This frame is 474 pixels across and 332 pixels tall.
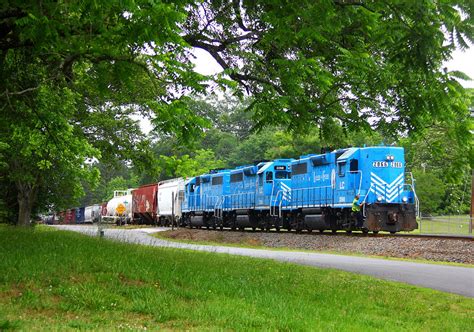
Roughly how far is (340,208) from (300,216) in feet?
11.8

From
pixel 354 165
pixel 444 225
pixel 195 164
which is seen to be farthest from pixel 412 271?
pixel 444 225

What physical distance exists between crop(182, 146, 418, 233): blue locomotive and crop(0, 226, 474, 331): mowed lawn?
13.3 meters

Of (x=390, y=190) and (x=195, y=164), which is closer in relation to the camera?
(x=390, y=190)

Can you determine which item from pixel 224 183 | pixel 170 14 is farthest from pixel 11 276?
pixel 224 183

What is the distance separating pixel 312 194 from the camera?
28297 millimetres

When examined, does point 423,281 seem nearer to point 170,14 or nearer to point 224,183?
point 170,14

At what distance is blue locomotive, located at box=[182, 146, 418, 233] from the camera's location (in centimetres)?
2462

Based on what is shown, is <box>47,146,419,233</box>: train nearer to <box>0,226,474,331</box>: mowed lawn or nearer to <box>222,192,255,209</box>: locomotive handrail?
<box>222,192,255,209</box>: locomotive handrail

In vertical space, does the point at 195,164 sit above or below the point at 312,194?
above

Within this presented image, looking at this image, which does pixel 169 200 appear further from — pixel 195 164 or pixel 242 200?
pixel 195 164

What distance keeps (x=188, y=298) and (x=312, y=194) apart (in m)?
20.6

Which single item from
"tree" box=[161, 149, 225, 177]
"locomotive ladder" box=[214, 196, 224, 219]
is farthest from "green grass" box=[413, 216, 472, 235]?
"tree" box=[161, 149, 225, 177]

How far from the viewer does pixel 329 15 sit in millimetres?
7707

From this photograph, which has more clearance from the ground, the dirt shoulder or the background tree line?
the background tree line
